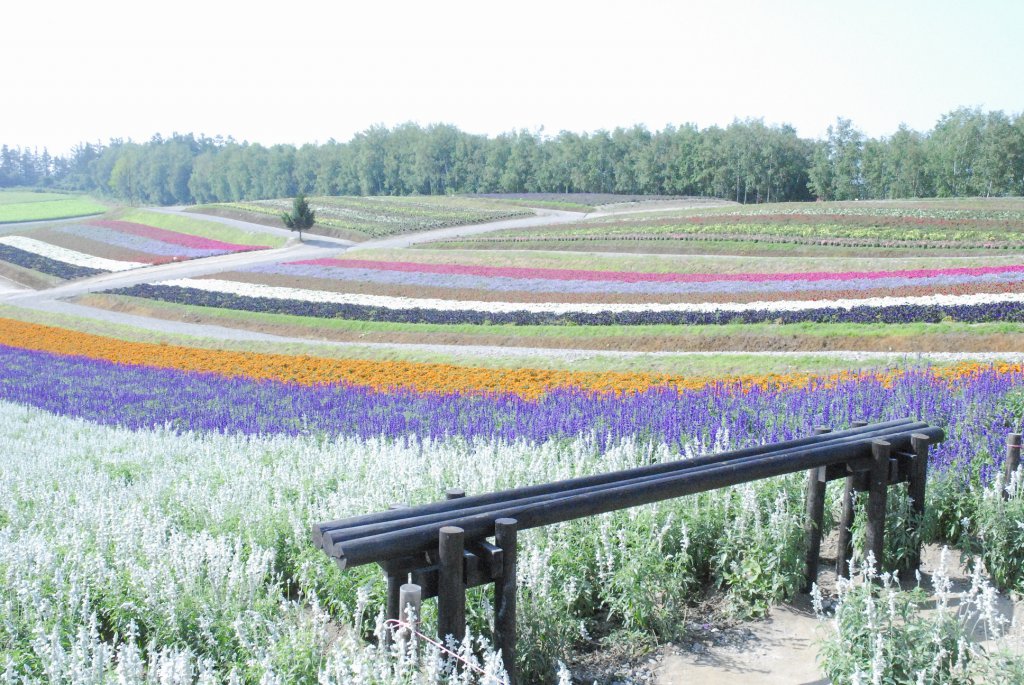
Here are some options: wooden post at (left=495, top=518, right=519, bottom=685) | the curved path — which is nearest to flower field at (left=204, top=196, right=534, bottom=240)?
the curved path

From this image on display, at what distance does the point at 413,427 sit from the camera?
916 centimetres

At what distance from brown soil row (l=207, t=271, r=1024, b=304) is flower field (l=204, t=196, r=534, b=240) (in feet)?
56.4

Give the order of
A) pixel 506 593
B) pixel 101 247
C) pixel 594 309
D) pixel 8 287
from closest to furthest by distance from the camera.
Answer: pixel 506 593 < pixel 594 309 < pixel 8 287 < pixel 101 247

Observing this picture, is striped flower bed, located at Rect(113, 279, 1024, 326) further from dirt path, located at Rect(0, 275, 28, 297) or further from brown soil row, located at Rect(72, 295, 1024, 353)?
dirt path, located at Rect(0, 275, 28, 297)

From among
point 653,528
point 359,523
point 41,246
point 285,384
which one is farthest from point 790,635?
point 41,246

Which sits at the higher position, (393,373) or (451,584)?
(451,584)

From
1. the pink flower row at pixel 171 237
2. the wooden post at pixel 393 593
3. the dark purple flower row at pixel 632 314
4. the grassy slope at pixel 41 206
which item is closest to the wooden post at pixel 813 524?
the wooden post at pixel 393 593

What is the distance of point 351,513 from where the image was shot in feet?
17.5

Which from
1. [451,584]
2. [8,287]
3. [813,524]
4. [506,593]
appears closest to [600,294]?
[813,524]

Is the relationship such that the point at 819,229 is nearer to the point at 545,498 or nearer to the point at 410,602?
the point at 545,498

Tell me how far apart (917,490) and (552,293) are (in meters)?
21.8

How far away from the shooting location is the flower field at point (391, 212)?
2146 inches

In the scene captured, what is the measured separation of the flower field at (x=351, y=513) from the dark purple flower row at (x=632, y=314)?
8183mm

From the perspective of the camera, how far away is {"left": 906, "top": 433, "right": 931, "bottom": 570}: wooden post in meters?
5.14
